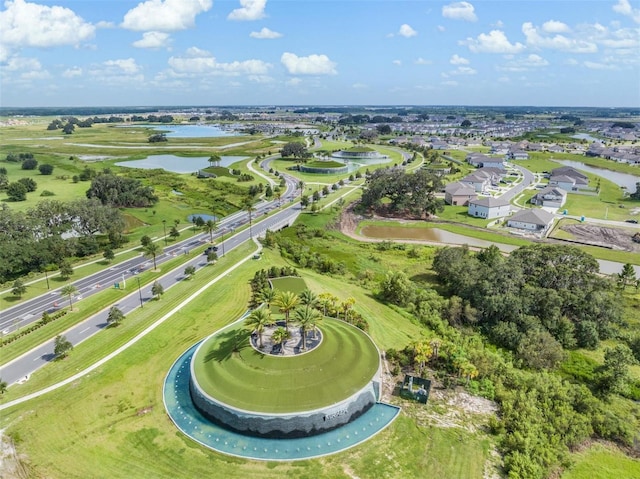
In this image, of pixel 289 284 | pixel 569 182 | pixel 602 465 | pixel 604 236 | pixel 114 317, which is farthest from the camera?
pixel 569 182

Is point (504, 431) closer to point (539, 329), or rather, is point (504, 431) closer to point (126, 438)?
point (539, 329)

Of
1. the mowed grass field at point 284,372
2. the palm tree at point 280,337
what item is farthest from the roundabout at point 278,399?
the palm tree at point 280,337

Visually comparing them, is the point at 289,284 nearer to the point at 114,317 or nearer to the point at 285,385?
the point at 114,317

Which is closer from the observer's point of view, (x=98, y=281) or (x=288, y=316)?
(x=288, y=316)

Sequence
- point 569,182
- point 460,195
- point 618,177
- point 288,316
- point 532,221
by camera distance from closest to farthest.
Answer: point 288,316 < point 532,221 < point 460,195 < point 569,182 < point 618,177

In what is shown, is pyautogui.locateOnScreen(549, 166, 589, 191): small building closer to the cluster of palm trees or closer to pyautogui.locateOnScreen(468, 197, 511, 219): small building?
pyautogui.locateOnScreen(468, 197, 511, 219): small building

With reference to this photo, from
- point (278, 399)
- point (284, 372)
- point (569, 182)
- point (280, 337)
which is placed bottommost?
point (278, 399)

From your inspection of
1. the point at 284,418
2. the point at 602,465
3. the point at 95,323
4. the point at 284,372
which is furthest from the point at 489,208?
the point at 95,323

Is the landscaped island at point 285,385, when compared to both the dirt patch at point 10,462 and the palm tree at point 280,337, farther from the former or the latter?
the dirt patch at point 10,462

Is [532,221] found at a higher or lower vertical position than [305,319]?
lower
